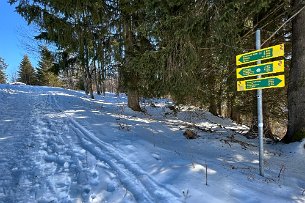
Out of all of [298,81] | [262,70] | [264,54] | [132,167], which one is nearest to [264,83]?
[262,70]

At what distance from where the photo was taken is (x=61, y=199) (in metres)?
4.55

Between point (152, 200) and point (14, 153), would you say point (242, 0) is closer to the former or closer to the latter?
point (152, 200)

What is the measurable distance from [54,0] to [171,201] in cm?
975

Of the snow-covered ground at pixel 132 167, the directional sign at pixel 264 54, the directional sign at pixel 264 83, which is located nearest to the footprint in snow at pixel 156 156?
the snow-covered ground at pixel 132 167

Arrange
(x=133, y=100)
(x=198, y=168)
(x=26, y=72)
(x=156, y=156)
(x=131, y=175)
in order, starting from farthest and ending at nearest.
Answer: (x=26, y=72) < (x=133, y=100) < (x=156, y=156) < (x=198, y=168) < (x=131, y=175)

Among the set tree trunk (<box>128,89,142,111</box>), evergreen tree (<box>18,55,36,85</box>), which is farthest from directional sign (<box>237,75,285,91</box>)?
evergreen tree (<box>18,55,36,85</box>)

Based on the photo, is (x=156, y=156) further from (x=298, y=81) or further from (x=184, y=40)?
(x=298, y=81)

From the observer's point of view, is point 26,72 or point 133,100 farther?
point 26,72

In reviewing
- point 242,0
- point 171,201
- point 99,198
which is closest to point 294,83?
point 242,0

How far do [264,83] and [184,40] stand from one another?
12.9 feet

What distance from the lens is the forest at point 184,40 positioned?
27.7 ft

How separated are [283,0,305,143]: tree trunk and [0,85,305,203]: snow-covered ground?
2.10 feet

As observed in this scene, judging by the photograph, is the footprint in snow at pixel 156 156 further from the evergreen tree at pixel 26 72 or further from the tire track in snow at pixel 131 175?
the evergreen tree at pixel 26 72

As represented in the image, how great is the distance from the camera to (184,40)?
8930 mm
